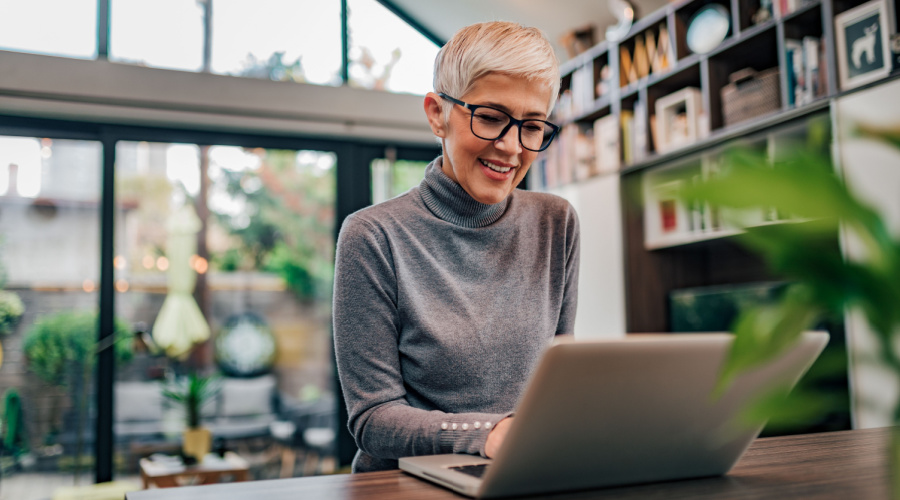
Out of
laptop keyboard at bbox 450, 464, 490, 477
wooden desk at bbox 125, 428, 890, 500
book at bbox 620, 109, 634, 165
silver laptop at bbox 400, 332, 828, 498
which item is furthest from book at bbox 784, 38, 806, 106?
laptop keyboard at bbox 450, 464, 490, 477

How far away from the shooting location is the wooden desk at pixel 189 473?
3455mm

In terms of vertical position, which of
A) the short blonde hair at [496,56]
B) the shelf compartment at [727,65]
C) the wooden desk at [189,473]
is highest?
the shelf compartment at [727,65]

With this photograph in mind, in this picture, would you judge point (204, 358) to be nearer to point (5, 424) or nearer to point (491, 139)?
point (5, 424)

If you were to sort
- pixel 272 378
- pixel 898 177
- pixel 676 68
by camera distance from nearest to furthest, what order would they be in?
pixel 898 177, pixel 676 68, pixel 272 378

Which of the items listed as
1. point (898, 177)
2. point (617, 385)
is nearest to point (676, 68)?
point (898, 177)

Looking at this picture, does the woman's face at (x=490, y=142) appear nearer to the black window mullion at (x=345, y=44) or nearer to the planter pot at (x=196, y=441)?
the planter pot at (x=196, y=441)

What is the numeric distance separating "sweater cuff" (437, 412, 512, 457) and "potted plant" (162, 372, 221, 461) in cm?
339

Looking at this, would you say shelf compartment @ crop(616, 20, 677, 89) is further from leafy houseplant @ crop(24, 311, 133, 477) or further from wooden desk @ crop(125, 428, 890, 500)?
leafy houseplant @ crop(24, 311, 133, 477)

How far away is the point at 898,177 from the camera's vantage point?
2230 mm

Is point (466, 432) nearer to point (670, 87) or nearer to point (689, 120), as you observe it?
point (689, 120)

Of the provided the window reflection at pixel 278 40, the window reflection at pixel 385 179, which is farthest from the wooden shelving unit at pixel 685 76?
the window reflection at pixel 278 40

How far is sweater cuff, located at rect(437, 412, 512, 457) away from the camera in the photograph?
0.85 m

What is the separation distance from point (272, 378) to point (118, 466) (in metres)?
0.95

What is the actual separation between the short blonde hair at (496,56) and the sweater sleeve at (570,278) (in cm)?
29
